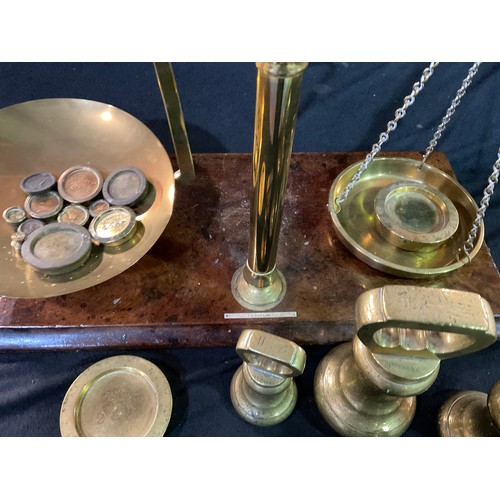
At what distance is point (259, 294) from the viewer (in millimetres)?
906

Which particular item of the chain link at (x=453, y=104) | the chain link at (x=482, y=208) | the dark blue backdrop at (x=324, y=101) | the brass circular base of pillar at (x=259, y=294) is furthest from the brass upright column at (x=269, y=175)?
the dark blue backdrop at (x=324, y=101)

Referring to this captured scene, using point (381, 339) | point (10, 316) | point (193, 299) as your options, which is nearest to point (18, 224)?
point (10, 316)

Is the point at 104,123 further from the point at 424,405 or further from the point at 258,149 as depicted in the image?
the point at 424,405

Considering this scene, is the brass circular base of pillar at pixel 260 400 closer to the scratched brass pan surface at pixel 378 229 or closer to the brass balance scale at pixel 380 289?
the brass balance scale at pixel 380 289

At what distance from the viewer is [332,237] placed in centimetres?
102

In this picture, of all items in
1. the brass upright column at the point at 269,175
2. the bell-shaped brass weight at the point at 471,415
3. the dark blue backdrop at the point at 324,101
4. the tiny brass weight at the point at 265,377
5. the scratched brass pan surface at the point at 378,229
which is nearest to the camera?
the brass upright column at the point at 269,175

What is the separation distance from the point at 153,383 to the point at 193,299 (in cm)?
20

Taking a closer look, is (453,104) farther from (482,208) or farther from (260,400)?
(260,400)

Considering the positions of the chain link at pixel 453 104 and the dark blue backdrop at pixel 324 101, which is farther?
the dark blue backdrop at pixel 324 101

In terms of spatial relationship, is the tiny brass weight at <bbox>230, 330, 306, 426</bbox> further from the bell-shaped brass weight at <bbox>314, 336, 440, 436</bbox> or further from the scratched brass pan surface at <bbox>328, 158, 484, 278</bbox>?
the scratched brass pan surface at <bbox>328, 158, 484, 278</bbox>

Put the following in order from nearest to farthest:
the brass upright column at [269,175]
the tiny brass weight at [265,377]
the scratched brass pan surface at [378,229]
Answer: the brass upright column at [269,175]
the tiny brass weight at [265,377]
the scratched brass pan surface at [378,229]

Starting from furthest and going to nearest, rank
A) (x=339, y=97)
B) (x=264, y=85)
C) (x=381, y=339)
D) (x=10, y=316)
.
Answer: (x=339, y=97)
(x=10, y=316)
(x=381, y=339)
(x=264, y=85)

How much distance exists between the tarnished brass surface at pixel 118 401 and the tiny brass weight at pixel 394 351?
13.7 inches

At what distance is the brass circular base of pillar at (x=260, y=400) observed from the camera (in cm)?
88
